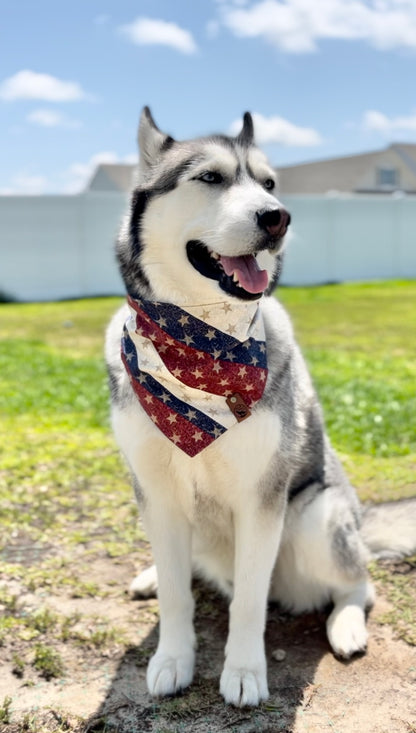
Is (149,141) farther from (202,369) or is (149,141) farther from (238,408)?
(238,408)

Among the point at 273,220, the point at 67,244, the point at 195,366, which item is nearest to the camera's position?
the point at 273,220

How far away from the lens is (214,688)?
263cm

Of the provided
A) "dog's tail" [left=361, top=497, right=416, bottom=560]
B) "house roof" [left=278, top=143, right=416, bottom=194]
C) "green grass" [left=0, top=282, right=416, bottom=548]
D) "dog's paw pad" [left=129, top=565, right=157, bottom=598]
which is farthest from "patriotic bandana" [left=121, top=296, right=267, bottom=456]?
"house roof" [left=278, top=143, right=416, bottom=194]

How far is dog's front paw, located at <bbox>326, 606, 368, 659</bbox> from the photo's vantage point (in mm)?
2770

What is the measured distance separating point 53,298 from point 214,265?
1714 cm

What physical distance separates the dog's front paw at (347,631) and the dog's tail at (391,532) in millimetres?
497

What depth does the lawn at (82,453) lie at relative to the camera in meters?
3.37

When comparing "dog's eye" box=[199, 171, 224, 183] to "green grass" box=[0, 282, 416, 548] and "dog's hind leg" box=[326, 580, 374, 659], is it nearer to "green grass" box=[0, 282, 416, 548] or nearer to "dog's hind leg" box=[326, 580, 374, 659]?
"dog's hind leg" box=[326, 580, 374, 659]

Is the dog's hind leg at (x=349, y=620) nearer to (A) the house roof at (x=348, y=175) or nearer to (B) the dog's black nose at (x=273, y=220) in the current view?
(B) the dog's black nose at (x=273, y=220)

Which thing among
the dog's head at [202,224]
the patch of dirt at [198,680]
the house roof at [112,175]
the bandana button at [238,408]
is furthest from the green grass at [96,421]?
the house roof at [112,175]

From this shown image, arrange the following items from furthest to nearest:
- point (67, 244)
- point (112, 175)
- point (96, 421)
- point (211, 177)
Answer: point (112, 175), point (67, 244), point (96, 421), point (211, 177)

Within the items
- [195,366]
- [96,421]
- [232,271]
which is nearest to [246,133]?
[232,271]

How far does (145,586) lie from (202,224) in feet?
5.72

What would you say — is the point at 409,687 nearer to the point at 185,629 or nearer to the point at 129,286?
the point at 185,629
